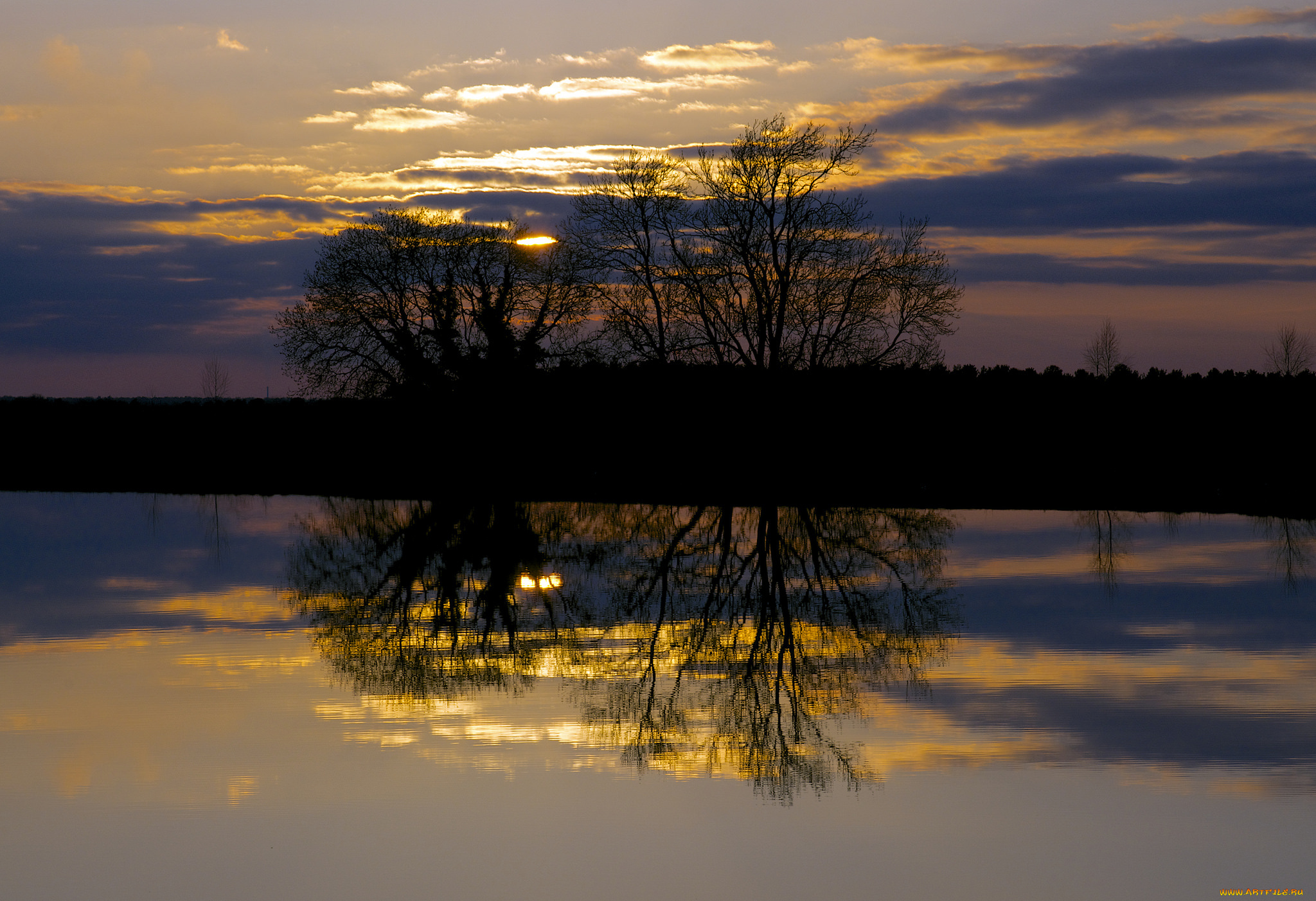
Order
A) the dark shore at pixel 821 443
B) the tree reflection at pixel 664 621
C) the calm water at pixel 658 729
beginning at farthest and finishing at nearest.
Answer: the dark shore at pixel 821 443
the tree reflection at pixel 664 621
the calm water at pixel 658 729

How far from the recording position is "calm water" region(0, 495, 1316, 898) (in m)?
6.86

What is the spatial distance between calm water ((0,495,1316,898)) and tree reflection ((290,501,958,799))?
6cm

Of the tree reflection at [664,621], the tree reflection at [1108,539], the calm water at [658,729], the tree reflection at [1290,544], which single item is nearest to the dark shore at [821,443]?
the tree reflection at [1108,539]

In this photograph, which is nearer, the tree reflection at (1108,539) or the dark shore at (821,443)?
the tree reflection at (1108,539)

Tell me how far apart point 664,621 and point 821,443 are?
26364mm

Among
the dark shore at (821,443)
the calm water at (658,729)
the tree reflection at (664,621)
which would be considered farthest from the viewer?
the dark shore at (821,443)

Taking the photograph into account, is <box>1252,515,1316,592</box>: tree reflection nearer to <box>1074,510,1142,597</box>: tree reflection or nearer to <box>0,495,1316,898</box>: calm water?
<box>0,495,1316,898</box>: calm water

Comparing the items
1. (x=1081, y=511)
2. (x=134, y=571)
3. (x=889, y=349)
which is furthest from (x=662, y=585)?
(x=889, y=349)

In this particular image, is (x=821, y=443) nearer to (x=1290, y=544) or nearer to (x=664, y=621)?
(x=1290, y=544)

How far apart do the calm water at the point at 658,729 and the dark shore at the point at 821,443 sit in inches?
585

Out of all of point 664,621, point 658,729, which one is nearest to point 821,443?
point 664,621

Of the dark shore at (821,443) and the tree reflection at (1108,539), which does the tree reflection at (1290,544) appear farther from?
the dark shore at (821,443)

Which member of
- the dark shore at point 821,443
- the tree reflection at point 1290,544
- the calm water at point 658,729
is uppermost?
the dark shore at point 821,443

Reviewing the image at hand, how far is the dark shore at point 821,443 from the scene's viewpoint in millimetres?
34188
